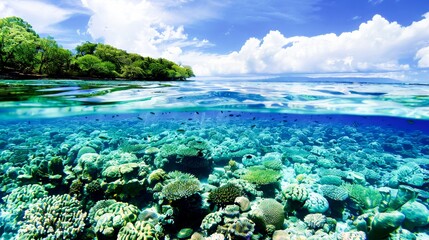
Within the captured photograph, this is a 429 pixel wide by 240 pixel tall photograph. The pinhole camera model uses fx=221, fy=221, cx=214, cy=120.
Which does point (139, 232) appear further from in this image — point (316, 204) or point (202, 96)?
point (202, 96)

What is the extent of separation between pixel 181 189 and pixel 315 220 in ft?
14.5

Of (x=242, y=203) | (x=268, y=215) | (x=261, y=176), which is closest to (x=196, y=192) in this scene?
(x=242, y=203)

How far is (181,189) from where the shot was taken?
7156mm

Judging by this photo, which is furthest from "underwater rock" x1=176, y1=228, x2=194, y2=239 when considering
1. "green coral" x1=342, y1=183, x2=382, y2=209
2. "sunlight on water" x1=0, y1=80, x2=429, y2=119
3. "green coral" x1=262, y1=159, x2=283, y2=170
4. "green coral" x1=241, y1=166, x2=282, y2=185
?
"sunlight on water" x1=0, y1=80, x2=429, y2=119

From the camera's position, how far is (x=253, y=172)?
9766 mm

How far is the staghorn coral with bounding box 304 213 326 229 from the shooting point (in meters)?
7.04

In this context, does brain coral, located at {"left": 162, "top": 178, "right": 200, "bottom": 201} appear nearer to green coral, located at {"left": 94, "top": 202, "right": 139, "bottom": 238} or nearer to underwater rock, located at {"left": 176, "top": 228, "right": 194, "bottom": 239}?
underwater rock, located at {"left": 176, "top": 228, "right": 194, "bottom": 239}

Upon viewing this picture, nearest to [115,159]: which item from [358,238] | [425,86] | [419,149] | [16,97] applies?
[16,97]

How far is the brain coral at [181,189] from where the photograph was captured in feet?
22.9

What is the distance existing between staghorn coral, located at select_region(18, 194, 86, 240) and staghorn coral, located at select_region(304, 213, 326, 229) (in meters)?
6.99

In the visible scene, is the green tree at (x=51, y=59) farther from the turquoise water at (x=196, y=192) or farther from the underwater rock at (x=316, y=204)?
the underwater rock at (x=316, y=204)

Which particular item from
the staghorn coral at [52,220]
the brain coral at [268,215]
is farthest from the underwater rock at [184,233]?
the staghorn coral at [52,220]

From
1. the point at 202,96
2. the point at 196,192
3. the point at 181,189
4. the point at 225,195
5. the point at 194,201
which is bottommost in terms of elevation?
the point at 194,201

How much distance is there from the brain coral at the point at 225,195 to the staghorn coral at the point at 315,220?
228 centimetres
